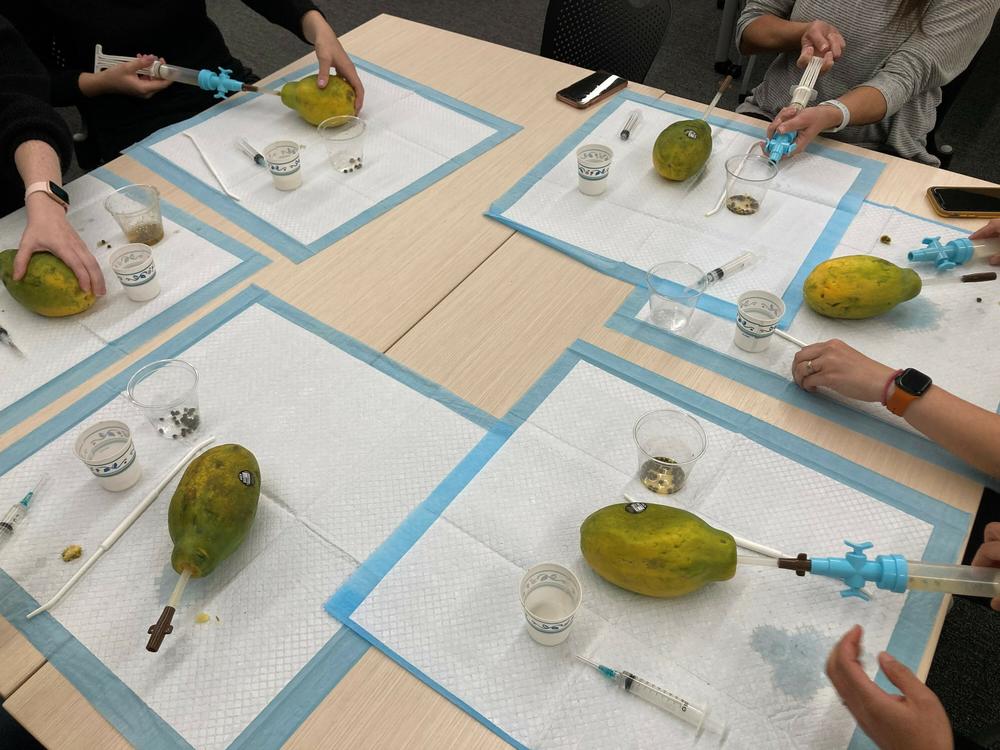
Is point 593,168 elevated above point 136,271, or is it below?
above

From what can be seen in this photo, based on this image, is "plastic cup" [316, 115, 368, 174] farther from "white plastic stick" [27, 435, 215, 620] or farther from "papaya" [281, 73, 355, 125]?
"white plastic stick" [27, 435, 215, 620]

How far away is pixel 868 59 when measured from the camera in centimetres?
163

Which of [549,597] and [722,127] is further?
[722,127]

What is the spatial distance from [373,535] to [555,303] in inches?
21.5

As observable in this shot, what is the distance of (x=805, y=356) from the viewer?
1042mm

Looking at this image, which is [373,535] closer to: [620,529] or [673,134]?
[620,529]

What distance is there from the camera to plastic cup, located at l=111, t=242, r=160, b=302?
119 centimetres

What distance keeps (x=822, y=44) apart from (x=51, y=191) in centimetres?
170

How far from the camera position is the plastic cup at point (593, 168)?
54.3 inches

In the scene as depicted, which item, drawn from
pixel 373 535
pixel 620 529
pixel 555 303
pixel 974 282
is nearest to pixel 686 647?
pixel 620 529

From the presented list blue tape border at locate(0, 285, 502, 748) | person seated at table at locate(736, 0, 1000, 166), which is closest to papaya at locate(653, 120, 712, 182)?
person seated at table at locate(736, 0, 1000, 166)

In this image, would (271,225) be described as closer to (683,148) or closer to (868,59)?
(683,148)

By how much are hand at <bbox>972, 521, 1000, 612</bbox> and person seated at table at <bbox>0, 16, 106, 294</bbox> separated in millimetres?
1402

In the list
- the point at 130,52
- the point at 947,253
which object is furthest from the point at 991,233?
the point at 130,52
